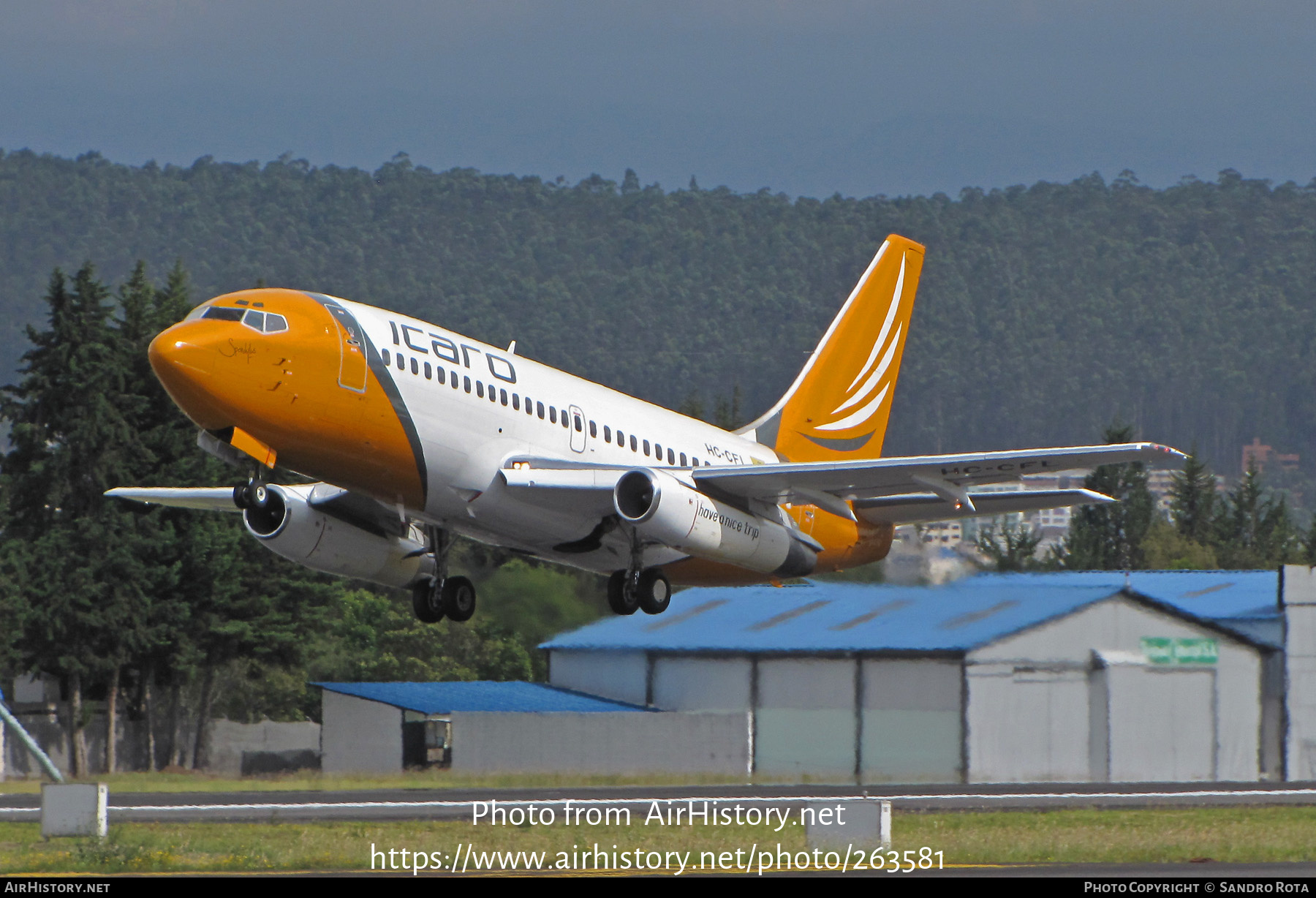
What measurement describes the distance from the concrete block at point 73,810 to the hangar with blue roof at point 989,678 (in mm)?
18650

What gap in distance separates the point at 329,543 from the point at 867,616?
22.5 meters

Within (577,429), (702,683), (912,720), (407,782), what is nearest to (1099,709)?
(912,720)

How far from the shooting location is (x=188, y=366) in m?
29.2

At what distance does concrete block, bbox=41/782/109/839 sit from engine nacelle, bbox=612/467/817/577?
11.3 m

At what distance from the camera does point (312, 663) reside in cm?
8831

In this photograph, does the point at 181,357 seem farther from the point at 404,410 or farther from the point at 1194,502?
the point at 1194,502

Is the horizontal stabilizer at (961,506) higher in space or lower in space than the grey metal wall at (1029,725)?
higher

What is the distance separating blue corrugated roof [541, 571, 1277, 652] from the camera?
167 feet

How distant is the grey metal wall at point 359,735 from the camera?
204ft

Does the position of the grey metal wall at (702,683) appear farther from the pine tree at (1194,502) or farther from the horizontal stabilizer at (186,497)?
the pine tree at (1194,502)

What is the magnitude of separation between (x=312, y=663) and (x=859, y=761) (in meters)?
40.2

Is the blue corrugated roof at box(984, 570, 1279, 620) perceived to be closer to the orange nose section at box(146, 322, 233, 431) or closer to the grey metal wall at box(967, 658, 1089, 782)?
the grey metal wall at box(967, 658, 1089, 782)

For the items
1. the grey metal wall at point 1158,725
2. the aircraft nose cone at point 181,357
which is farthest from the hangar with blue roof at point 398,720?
the aircraft nose cone at point 181,357

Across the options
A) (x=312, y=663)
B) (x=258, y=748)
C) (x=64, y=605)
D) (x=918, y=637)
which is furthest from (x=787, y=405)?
(x=312, y=663)
